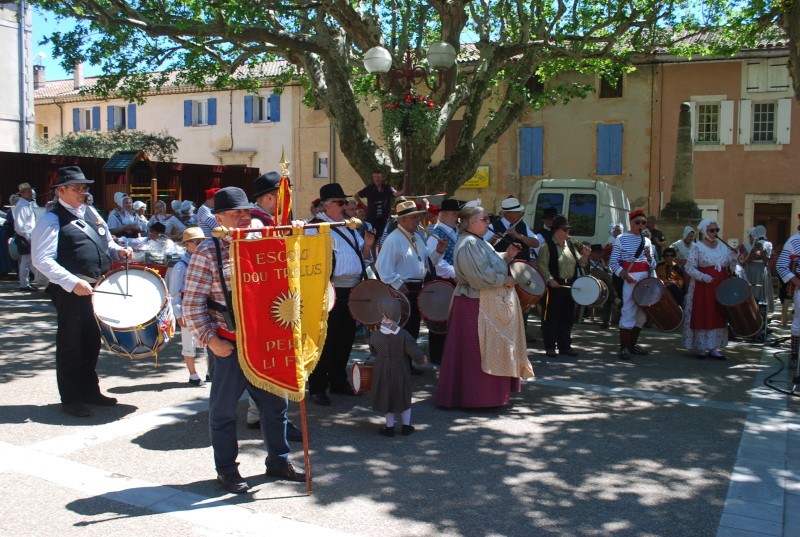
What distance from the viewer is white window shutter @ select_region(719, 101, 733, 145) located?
85.4 feet

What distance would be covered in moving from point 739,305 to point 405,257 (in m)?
4.38

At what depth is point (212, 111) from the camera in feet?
121

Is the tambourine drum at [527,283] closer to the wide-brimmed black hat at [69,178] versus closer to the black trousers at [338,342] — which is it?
the black trousers at [338,342]

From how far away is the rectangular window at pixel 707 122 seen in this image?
86.9ft

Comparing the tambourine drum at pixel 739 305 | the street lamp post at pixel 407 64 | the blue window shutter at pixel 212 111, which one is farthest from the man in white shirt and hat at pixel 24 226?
the blue window shutter at pixel 212 111

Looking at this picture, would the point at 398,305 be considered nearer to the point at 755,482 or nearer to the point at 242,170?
the point at 755,482

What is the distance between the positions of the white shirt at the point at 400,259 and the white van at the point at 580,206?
915cm

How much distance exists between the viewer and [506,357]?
698cm

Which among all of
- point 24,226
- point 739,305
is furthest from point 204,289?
point 24,226

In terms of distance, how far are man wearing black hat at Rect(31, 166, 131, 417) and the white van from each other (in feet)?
38.1

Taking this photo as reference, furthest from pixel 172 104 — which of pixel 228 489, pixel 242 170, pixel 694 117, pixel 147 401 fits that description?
pixel 228 489

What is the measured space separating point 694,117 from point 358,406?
75.0 ft

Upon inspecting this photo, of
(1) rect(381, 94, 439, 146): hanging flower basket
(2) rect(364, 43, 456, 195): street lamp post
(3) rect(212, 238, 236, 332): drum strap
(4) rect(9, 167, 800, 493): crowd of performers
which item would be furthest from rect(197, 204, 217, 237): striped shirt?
(1) rect(381, 94, 439, 146): hanging flower basket

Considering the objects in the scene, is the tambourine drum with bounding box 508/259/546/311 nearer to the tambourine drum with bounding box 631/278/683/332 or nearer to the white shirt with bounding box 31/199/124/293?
the tambourine drum with bounding box 631/278/683/332
